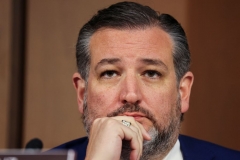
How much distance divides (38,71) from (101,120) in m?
1.37

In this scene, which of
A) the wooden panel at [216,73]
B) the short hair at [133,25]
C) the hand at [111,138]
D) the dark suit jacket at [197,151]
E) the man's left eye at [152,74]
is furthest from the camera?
the wooden panel at [216,73]

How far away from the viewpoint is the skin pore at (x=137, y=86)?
6.38 ft

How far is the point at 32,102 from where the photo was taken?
3.13 m

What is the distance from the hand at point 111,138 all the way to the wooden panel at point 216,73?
1262 millimetres

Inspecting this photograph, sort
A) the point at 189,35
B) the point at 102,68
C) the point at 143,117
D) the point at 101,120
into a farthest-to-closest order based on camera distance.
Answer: the point at 189,35 < the point at 102,68 < the point at 143,117 < the point at 101,120

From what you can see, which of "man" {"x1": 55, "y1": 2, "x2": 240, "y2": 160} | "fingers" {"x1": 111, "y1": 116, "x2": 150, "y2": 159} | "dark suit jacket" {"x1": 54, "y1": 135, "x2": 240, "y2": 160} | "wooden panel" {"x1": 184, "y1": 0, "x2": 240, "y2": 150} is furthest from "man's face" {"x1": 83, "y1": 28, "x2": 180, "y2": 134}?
"wooden panel" {"x1": 184, "y1": 0, "x2": 240, "y2": 150}

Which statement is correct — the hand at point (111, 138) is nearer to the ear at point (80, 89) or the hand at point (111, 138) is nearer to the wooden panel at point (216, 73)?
the ear at point (80, 89)

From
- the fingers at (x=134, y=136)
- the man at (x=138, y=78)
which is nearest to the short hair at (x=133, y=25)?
the man at (x=138, y=78)

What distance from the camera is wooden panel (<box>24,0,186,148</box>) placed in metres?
3.11

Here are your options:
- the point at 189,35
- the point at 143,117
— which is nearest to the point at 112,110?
the point at 143,117

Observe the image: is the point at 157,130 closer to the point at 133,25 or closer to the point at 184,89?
the point at 184,89

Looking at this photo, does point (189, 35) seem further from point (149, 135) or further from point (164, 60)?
point (149, 135)

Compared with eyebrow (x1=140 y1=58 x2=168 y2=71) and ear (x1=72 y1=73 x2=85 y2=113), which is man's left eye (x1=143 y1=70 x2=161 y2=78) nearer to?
eyebrow (x1=140 y1=58 x2=168 y2=71)

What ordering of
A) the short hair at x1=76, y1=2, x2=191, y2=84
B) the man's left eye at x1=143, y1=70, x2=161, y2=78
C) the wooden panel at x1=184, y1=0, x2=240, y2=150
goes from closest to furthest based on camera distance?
1. the man's left eye at x1=143, y1=70, x2=161, y2=78
2. the short hair at x1=76, y1=2, x2=191, y2=84
3. the wooden panel at x1=184, y1=0, x2=240, y2=150
